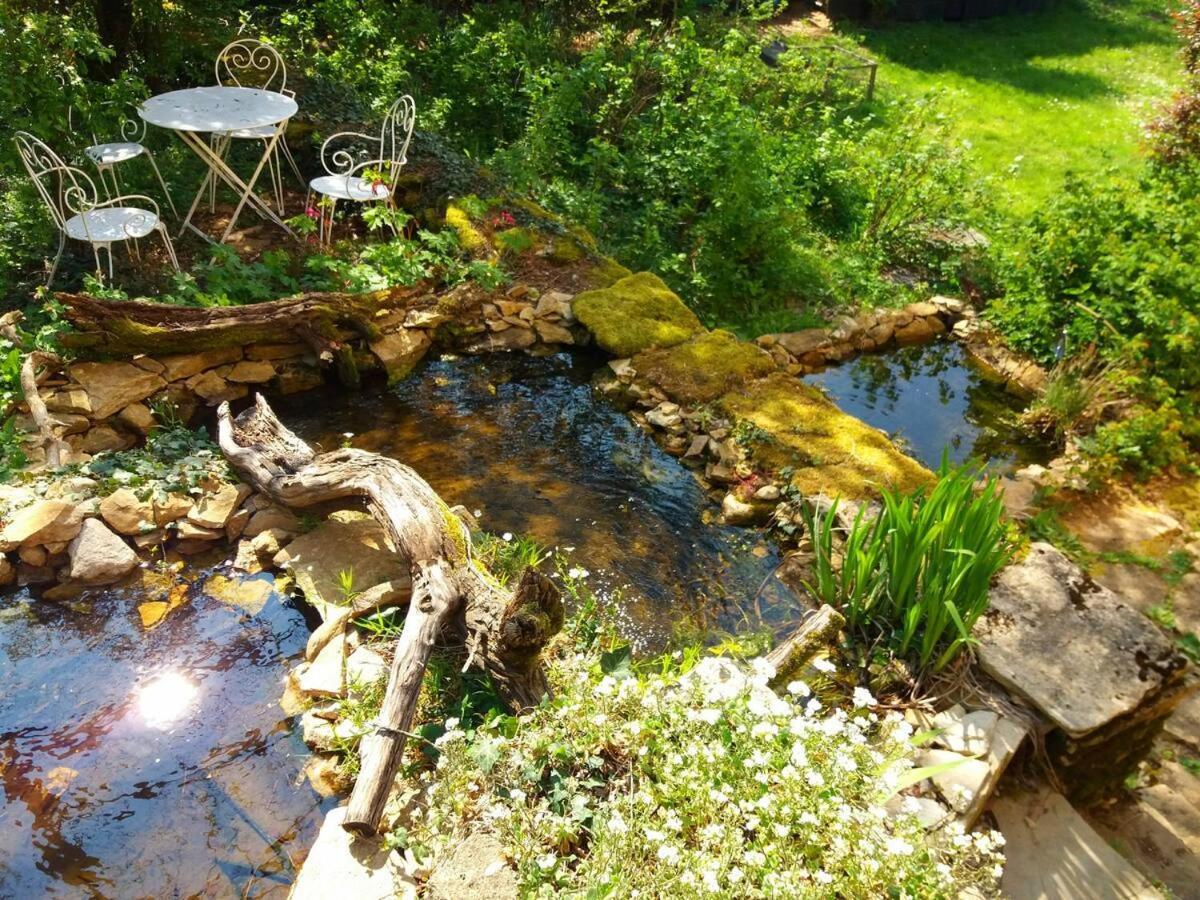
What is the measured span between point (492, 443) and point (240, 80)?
190 inches

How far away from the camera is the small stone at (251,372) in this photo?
4859 mm

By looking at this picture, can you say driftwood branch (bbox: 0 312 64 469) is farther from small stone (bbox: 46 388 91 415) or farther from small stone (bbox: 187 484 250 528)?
small stone (bbox: 187 484 250 528)

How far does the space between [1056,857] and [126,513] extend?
4.06 metres

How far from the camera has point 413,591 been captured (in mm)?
3146

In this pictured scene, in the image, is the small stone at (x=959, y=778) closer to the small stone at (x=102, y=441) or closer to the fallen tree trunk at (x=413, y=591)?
the fallen tree trunk at (x=413, y=591)

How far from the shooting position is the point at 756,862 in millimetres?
2137

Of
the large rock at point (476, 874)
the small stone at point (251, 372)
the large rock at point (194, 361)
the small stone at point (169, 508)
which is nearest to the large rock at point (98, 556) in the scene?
the small stone at point (169, 508)

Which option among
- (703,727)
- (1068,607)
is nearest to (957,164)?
(1068,607)

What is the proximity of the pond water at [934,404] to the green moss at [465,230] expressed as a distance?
2.61 m

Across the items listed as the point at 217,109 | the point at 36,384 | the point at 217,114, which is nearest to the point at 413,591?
the point at 36,384

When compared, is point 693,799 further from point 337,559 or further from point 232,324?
point 232,324

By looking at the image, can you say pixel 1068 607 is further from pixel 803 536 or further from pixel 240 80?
pixel 240 80

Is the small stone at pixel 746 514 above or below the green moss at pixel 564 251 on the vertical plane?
below

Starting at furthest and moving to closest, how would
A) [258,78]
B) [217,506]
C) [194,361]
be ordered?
[258,78], [194,361], [217,506]
